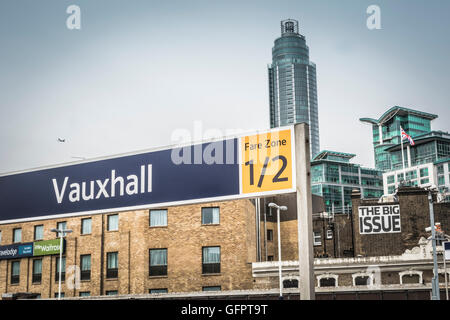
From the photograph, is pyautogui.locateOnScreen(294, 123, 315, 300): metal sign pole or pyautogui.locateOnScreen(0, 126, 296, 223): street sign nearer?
pyautogui.locateOnScreen(294, 123, 315, 300): metal sign pole

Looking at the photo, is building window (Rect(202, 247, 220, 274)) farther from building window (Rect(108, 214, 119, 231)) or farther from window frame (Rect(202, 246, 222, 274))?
building window (Rect(108, 214, 119, 231))

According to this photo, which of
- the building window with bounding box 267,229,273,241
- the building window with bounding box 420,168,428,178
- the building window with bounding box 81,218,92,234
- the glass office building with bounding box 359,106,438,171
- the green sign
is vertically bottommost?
the green sign

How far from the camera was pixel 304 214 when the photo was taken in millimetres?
3992

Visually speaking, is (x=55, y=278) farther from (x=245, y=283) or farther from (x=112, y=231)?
(x=245, y=283)

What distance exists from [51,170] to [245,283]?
148 feet

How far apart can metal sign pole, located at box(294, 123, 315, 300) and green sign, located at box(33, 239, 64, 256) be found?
5196cm

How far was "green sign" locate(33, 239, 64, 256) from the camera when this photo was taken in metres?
52.8

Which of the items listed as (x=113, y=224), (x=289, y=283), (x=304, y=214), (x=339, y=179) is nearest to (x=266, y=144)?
(x=304, y=214)

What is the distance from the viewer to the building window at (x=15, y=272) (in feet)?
182

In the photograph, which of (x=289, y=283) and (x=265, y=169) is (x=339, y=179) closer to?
(x=289, y=283)

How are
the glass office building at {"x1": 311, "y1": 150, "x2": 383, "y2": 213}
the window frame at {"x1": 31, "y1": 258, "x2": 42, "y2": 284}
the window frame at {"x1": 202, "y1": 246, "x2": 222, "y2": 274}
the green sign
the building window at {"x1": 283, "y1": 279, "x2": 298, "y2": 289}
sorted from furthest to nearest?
the glass office building at {"x1": 311, "y1": 150, "x2": 383, "y2": 213} → the window frame at {"x1": 31, "y1": 258, "x2": 42, "y2": 284} → the green sign → the building window at {"x1": 283, "y1": 279, "x2": 298, "y2": 289} → the window frame at {"x1": 202, "y1": 246, "x2": 222, "y2": 274}

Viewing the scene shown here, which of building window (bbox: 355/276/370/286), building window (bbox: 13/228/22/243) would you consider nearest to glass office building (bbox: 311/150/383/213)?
building window (bbox: 355/276/370/286)

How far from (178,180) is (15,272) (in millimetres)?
56437
